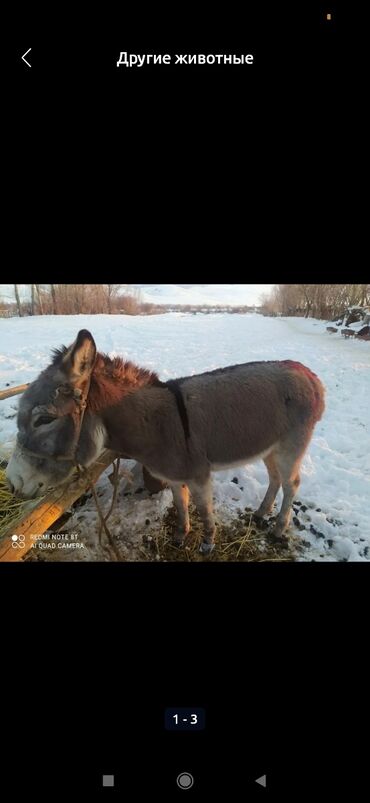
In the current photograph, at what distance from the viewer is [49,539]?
1.14 metres

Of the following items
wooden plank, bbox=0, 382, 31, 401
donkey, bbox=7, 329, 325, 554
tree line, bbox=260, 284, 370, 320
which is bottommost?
donkey, bbox=7, 329, 325, 554

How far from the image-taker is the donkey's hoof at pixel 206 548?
1370 mm

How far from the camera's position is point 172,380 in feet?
4.91

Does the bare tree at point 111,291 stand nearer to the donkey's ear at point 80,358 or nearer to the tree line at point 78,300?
the tree line at point 78,300

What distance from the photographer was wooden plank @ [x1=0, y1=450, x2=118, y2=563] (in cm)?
110

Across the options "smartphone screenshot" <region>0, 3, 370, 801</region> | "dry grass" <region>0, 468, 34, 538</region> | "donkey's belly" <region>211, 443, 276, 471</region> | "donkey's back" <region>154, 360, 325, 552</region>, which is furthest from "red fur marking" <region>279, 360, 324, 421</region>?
"dry grass" <region>0, 468, 34, 538</region>

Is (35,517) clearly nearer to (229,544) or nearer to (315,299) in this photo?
(229,544)

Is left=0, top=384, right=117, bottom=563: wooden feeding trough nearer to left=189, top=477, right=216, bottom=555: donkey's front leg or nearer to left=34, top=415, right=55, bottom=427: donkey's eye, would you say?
left=34, top=415, right=55, bottom=427: donkey's eye
